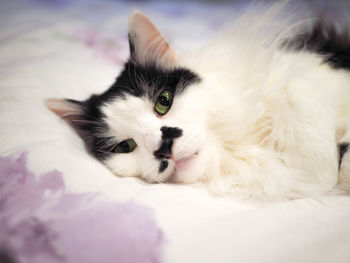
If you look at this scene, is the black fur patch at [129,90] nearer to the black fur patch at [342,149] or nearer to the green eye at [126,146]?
the green eye at [126,146]

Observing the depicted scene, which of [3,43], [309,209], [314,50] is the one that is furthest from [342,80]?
[3,43]

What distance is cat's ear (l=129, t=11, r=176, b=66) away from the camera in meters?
1.28

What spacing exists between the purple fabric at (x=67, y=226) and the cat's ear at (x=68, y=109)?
49 cm

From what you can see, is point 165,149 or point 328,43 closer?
point 165,149

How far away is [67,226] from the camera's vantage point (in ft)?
2.09

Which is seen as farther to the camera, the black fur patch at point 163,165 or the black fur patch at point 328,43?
the black fur patch at point 328,43

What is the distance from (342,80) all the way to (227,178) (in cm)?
67

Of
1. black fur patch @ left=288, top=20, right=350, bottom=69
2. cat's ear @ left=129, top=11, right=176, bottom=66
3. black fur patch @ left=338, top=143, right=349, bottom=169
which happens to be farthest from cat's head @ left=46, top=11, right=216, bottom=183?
black fur patch @ left=288, top=20, right=350, bottom=69

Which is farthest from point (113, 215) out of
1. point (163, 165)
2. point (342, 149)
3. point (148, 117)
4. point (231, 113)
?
point (342, 149)

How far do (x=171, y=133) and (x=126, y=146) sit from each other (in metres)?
0.29

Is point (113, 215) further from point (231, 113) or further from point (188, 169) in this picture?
point (231, 113)

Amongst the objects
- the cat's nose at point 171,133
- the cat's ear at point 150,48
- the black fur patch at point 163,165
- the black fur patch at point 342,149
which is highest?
the cat's ear at point 150,48

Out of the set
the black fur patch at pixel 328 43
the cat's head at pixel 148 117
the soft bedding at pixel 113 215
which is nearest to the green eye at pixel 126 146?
the cat's head at pixel 148 117

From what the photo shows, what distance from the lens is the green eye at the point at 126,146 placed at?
115 centimetres
